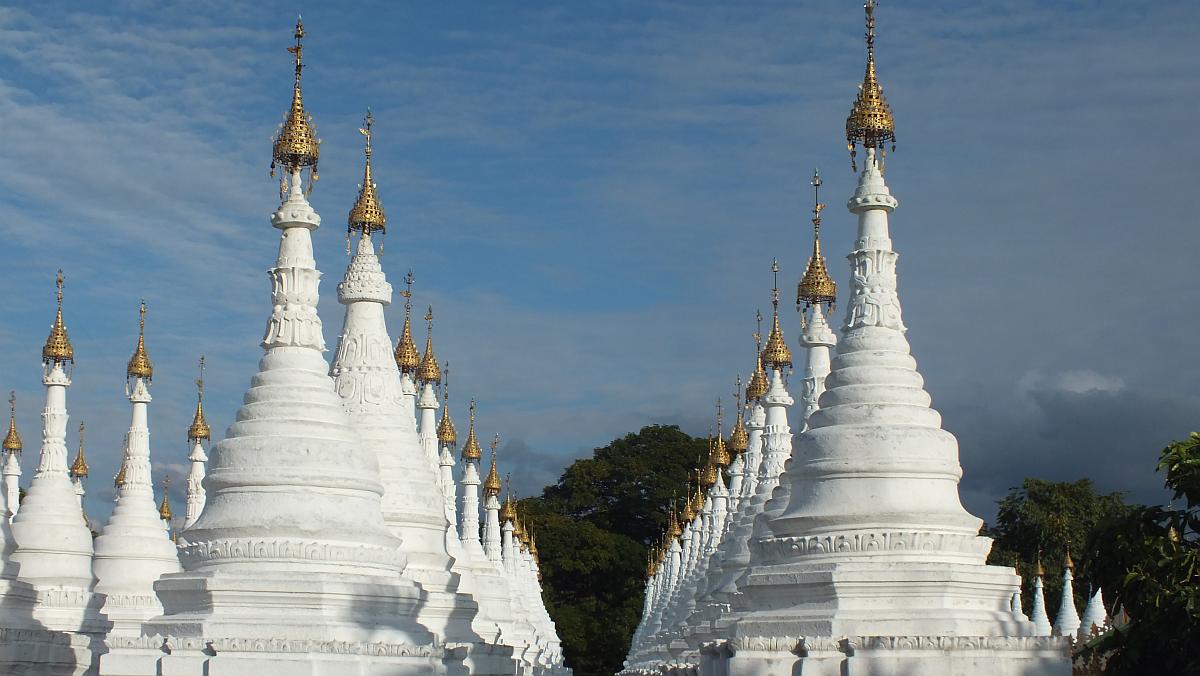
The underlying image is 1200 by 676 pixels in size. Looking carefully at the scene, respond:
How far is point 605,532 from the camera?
317 ft

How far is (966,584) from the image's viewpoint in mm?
25688

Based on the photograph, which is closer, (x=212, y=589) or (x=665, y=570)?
(x=212, y=589)

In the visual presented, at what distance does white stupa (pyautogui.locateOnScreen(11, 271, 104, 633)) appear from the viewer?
39.7 m

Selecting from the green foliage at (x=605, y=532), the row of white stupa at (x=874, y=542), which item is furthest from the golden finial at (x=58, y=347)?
the green foliage at (x=605, y=532)

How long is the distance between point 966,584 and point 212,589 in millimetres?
11088

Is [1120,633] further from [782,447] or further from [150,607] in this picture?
[150,607]

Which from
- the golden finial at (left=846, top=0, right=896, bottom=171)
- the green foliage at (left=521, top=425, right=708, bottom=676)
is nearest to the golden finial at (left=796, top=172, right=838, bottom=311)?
the golden finial at (left=846, top=0, right=896, bottom=171)

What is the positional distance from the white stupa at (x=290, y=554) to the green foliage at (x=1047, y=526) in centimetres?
4079

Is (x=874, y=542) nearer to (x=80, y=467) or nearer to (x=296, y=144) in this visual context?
(x=296, y=144)

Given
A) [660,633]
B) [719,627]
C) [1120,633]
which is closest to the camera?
[1120,633]

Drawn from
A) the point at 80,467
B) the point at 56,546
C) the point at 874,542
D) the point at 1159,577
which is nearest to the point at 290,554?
the point at 874,542

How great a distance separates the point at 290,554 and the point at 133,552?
53.3 feet

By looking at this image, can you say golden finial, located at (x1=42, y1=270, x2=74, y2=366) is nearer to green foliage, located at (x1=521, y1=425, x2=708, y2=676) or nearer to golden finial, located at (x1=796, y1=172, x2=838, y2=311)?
golden finial, located at (x1=796, y1=172, x2=838, y2=311)

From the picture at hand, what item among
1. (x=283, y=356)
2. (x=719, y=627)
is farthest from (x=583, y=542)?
(x=283, y=356)
